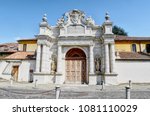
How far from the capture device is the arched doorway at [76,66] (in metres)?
22.5

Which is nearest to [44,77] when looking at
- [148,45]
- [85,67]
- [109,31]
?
[85,67]

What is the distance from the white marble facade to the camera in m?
21.5

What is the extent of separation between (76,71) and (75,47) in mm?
3095

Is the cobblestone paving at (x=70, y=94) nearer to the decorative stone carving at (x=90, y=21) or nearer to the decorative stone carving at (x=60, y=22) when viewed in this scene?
the decorative stone carving at (x=60, y=22)

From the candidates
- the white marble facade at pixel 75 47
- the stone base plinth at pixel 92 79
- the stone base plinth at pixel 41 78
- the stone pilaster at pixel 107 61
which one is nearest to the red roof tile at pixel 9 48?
the white marble facade at pixel 75 47

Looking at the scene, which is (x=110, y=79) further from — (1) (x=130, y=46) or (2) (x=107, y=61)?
(1) (x=130, y=46)

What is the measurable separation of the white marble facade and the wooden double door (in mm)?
485

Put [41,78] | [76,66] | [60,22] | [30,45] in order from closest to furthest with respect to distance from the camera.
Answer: [41,78], [76,66], [60,22], [30,45]

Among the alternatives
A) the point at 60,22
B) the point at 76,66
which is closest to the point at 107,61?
the point at 76,66

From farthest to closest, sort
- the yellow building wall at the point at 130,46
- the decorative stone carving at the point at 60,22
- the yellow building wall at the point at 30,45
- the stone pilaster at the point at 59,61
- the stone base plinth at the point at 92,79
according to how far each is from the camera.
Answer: the yellow building wall at the point at 30,45 → the yellow building wall at the point at 130,46 → the decorative stone carving at the point at 60,22 → the stone pilaster at the point at 59,61 → the stone base plinth at the point at 92,79

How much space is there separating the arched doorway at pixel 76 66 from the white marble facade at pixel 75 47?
458 millimetres

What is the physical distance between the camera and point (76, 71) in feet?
74.4

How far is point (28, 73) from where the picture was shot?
23781 millimetres

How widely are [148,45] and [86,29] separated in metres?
12.9
